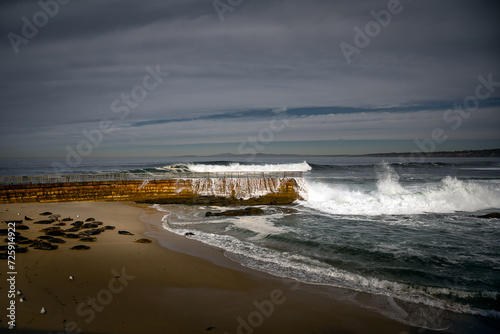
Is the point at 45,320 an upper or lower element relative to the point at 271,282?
upper

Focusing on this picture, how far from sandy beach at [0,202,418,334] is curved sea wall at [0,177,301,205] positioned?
496 inches

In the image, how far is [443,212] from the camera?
16703 millimetres

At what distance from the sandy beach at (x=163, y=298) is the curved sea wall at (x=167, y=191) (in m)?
12.6

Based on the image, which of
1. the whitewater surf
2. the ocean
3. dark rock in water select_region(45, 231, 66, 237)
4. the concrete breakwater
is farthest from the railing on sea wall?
dark rock in water select_region(45, 231, 66, 237)

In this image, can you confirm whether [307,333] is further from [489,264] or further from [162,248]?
[489,264]

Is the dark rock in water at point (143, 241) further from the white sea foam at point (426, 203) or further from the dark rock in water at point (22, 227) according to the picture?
the white sea foam at point (426, 203)

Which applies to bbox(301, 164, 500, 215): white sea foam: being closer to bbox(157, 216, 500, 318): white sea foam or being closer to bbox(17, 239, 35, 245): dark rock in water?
bbox(157, 216, 500, 318): white sea foam

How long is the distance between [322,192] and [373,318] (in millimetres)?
19841

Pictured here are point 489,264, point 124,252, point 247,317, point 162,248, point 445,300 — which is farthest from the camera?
point 162,248

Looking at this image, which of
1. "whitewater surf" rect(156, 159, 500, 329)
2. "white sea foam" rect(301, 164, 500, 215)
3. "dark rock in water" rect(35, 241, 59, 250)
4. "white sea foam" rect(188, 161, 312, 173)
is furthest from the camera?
"white sea foam" rect(188, 161, 312, 173)

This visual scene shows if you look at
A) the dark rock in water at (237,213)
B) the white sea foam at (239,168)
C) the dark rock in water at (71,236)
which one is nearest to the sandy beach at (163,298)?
the dark rock in water at (71,236)

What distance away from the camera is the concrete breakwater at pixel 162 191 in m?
19.4

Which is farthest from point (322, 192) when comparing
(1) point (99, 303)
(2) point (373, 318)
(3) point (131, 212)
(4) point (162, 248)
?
(1) point (99, 303)

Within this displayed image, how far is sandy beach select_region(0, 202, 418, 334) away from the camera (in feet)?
15.0
